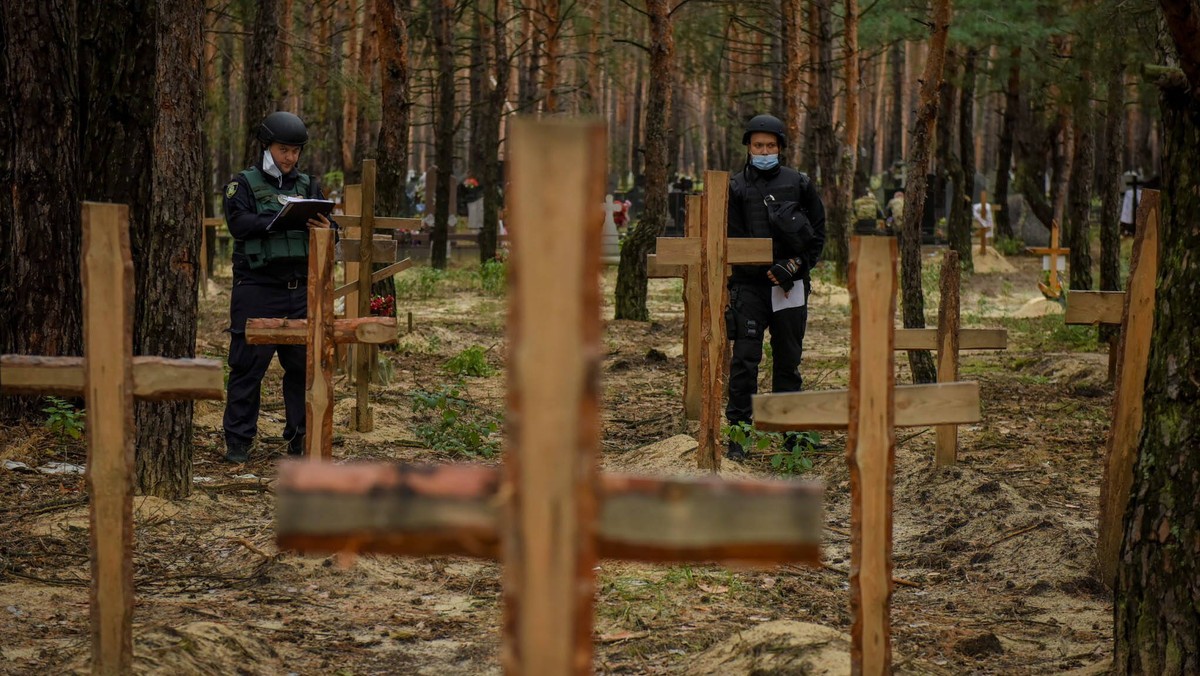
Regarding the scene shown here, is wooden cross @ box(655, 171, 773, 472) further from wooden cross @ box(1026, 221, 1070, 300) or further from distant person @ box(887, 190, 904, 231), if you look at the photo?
distant person @ box(887, 190, 904, 231)

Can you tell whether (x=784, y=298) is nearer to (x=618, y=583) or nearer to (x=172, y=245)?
(x=618, y=583)

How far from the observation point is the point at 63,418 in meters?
7.55

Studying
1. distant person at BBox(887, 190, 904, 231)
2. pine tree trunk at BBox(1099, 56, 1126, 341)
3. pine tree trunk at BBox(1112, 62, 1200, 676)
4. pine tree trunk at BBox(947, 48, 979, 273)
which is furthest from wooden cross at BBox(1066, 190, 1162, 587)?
distant person at BBox(887, 190, 904, 231)

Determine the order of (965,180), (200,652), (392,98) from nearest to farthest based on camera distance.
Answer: (200,652)
(392,98)
(965,180)

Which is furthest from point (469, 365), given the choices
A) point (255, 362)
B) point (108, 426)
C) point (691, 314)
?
point (108, 426)

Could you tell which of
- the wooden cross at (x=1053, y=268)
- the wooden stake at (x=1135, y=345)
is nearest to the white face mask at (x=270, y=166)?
the wooden stake at (x=1135, y=345)

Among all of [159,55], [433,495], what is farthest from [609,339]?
[433,495]

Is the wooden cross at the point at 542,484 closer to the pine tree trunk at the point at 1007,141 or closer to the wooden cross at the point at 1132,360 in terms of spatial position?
the wooden cross at the point at 1132,360

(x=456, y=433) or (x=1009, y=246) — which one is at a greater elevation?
(x=1009, y=246)

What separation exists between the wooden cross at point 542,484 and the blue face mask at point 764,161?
5668 mm

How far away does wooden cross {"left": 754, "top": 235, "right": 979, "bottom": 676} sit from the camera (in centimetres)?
346

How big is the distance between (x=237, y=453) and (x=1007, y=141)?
21.9m

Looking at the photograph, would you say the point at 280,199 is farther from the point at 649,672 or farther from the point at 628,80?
the point at 628,80

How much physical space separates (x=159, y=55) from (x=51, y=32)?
1888 mm
